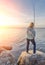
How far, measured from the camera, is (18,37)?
4.72 ft

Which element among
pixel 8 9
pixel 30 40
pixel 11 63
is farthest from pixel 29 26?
pixel 11 63

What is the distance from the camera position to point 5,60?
1.41m

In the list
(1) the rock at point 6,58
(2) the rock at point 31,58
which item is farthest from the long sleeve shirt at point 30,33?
(1) the rock at point 6,58

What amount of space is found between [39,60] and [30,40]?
208 mm

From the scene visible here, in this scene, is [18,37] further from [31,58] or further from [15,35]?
[31,58]

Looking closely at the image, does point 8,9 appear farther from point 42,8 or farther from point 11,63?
point 11,63

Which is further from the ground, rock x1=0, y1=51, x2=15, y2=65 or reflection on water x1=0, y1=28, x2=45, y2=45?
reflection on water x1=0, y1=28, x2=45, y2=45

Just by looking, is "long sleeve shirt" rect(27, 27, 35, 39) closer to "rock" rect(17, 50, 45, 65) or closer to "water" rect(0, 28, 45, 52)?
"water" rect(0, 28, 45, 52)

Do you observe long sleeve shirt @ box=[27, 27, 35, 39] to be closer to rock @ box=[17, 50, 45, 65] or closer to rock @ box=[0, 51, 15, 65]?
rock @ box=[17, 50, 45, 65]

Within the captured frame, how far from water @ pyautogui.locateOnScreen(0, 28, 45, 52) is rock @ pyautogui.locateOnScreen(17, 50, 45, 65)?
0.19ft

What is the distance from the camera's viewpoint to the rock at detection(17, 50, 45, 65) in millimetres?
1364

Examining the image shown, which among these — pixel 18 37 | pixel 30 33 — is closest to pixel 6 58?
pixel 18 37

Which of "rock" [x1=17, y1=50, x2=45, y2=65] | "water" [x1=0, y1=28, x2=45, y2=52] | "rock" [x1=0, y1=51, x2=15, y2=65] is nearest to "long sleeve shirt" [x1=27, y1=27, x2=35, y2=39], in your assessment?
"water" [x1=0, y1=28, x2=45, y2=52]

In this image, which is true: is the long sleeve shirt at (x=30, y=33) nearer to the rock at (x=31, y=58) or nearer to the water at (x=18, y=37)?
the water at (x=18, y=37)
